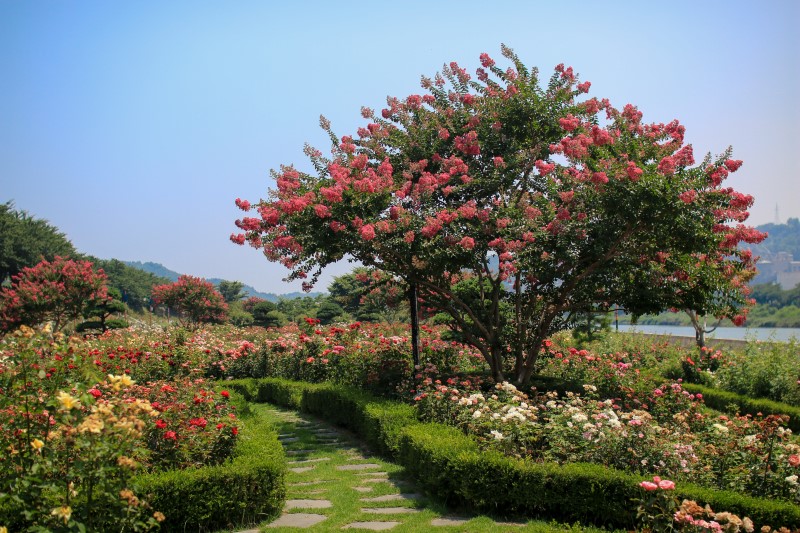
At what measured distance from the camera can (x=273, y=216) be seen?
811cm

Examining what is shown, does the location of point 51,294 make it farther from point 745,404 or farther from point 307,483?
point 745,404

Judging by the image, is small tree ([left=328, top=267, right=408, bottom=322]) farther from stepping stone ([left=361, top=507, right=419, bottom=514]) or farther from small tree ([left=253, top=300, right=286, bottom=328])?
stepping stone ([left=361, top=507, right=419, bottom=514])

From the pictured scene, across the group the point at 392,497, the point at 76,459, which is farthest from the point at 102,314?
Result: the point at 76,459

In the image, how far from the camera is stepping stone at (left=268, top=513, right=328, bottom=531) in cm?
474

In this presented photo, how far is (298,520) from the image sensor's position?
4.86 m

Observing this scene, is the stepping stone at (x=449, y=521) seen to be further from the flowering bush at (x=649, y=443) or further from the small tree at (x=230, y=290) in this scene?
the small tree at (x=230, y=290)

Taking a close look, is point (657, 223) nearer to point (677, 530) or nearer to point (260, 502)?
point (677, 530)

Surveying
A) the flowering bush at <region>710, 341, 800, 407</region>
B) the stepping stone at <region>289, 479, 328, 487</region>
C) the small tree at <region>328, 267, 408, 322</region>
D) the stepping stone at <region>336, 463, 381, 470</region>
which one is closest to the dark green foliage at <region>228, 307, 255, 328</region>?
the small tree at <region>328, 267, 408, 322</region>

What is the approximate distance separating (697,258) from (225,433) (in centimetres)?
679

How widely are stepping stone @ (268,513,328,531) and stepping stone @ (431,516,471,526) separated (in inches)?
35.0

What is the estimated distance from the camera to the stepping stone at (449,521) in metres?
4.66

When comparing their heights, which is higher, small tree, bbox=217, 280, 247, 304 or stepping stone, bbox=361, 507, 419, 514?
small tree, bbox=217, 280, 247, 304

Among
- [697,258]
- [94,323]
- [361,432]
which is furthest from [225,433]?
[94,323]

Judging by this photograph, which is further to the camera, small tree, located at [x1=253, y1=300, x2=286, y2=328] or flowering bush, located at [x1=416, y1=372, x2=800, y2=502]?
small tree, located at [x1=253, y1=300, x2=286, y2=328]
